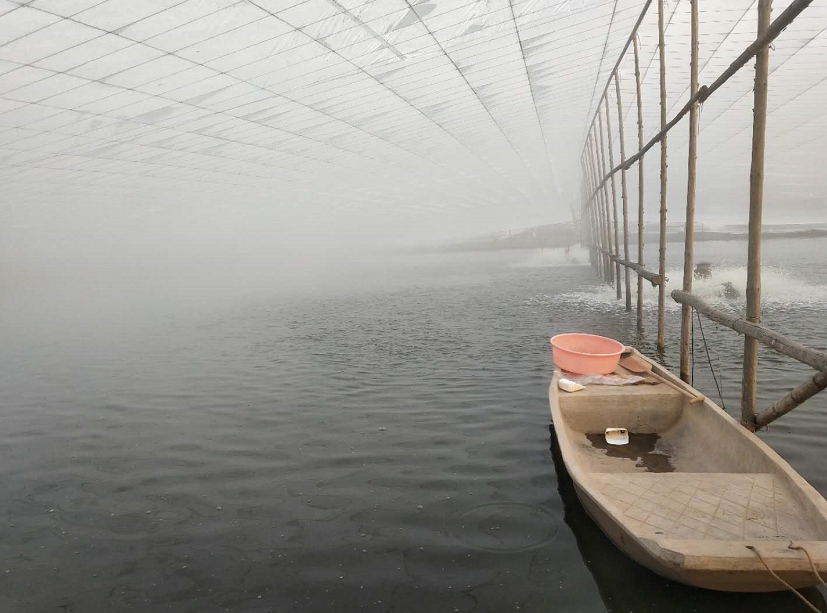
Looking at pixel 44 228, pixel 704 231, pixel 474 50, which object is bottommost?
pixel 704 231

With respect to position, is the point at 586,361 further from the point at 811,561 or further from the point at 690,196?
the point at 811,561

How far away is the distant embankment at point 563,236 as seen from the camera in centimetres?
4912

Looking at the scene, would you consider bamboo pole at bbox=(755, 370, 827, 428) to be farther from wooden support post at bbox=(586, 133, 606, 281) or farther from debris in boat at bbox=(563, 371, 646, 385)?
wooden support post at bbox=(586, 133, 606, 281)

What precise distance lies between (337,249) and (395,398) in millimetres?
60857

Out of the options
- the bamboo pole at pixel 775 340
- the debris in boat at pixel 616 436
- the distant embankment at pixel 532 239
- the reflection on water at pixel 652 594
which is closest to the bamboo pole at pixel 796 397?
the bamboo pole at pixel 775 340

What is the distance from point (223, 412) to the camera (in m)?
7.39

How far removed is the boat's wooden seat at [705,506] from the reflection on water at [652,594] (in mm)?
349

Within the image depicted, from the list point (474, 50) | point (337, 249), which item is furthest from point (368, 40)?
point (337, 249)

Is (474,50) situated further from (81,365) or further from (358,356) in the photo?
(81,365)

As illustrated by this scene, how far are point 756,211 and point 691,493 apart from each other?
115 inches

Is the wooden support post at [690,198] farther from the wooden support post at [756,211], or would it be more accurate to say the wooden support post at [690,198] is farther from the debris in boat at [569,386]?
the debris in boat at [569,386]

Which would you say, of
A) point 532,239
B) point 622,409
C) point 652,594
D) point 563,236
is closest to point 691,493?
point 652,594

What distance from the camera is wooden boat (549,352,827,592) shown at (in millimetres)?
2697

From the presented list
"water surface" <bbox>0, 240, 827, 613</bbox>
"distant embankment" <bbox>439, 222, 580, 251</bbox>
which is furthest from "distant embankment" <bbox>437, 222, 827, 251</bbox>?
"water surface" <bbox>0, 240, 827, 613</bbox>
